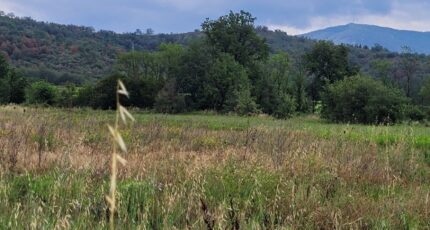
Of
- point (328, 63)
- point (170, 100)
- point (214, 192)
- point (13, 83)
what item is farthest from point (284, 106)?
point (214, 192)

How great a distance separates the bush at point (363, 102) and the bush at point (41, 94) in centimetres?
3710

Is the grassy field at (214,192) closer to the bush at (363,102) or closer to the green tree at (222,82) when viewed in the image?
the bush at (363,102)

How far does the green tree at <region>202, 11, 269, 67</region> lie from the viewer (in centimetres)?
7169

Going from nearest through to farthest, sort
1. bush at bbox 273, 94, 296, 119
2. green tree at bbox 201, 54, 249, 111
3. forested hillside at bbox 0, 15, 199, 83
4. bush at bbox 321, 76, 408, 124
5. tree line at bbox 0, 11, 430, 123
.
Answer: bush at bbox 321, 76, 408, 124
tree line at bbox 0, 11, 430, 123
bush at bbox 273, 94, 296, 119
green tree at bbox 201, 54, 249, 111
forested hillside at bbox 0, 15, 199, 83

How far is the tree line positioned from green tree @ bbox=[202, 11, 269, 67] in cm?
14

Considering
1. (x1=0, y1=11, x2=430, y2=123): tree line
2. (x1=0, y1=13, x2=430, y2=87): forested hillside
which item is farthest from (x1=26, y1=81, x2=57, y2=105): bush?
(x1=0, y1=13, x2=430, y2=87): forested hillside

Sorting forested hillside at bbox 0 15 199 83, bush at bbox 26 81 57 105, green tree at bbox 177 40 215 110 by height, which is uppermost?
forested hillside at bbox 0 15 199 83

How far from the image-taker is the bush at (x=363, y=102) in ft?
152

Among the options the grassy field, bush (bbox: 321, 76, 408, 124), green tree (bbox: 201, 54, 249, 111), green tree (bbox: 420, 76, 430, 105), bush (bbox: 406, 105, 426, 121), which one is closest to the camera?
the grassy field

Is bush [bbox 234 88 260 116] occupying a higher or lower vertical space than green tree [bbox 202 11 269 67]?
lower

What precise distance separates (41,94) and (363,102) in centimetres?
4227

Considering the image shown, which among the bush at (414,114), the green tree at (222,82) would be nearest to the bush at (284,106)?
the green tree at (222,82)

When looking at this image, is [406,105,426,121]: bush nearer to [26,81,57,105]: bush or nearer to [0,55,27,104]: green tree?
[26,81,57,105]: bush

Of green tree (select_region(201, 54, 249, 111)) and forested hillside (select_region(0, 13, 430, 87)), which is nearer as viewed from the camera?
green tree (select_region(201, 54, 249, 111))
